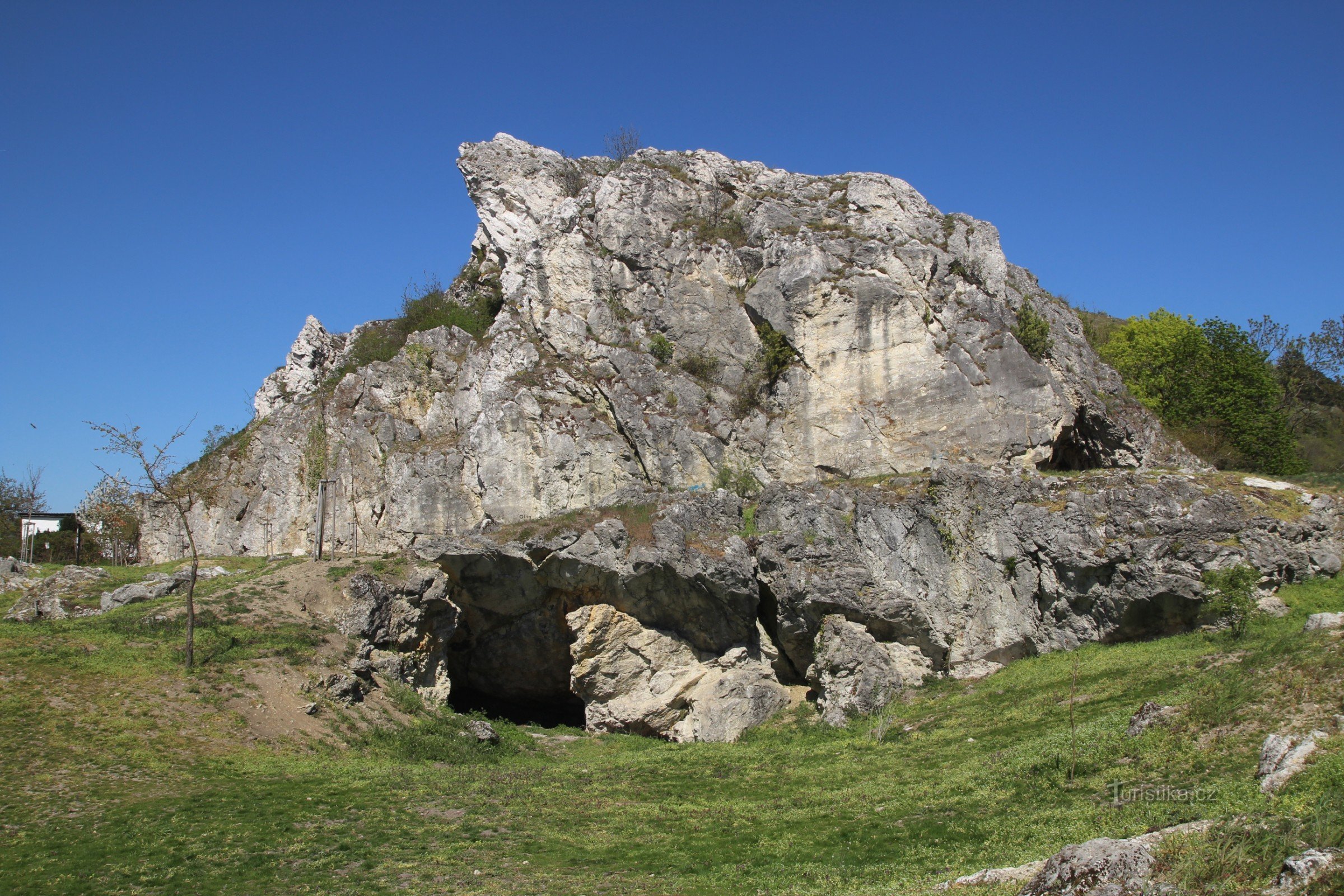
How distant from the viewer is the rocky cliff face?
25.5 meters

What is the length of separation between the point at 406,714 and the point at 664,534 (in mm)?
9380

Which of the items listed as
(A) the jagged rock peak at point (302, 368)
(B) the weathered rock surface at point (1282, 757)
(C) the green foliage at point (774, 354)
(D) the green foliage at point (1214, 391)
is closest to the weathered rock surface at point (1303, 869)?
(B) the weathered rock surface at point (1282, 757)

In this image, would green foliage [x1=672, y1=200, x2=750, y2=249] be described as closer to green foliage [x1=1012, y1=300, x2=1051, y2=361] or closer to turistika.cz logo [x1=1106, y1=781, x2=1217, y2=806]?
green foliage [x1=1012, y1=300, x2=1051, y2=361]

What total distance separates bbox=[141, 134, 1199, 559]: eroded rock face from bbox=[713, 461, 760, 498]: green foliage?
0.39m

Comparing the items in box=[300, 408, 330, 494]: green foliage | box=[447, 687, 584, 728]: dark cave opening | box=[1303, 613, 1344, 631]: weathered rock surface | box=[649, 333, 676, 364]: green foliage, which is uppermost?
box=[649, 333, 676, 364]: green foliage

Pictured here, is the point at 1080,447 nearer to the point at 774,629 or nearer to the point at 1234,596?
the point at 1234,596

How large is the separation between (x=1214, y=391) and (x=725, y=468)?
936 inches

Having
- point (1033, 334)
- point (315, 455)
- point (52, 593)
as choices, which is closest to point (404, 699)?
point (52, 593)

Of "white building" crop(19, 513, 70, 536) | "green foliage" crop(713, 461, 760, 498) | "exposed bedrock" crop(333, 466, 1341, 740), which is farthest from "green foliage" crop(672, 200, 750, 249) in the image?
"white building" crop(19, 513, 70, 536)

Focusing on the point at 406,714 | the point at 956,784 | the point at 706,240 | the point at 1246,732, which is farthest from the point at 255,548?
the point at 1246,732

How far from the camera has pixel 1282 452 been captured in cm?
3656

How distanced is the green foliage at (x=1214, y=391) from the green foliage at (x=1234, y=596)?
51.5 feet

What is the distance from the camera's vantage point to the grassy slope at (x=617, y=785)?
12258mm

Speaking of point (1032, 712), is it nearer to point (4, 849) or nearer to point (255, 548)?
point (4, 849)
